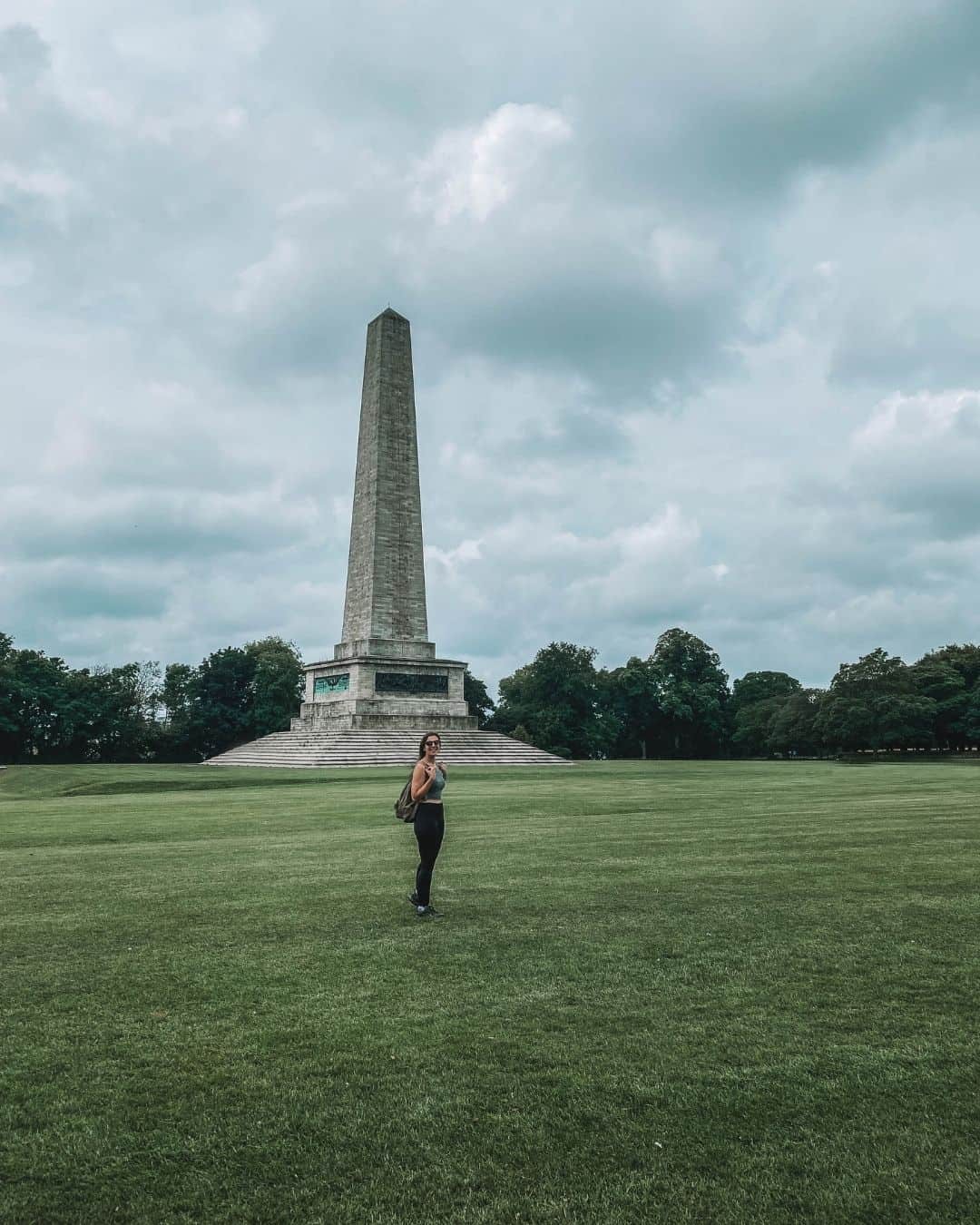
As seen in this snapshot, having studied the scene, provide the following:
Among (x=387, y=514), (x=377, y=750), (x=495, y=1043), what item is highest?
(x=387, y=514)

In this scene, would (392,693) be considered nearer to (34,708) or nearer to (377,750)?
(377,750)

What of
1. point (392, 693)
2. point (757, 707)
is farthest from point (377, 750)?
point (757, 707)

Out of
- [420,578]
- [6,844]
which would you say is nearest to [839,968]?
[6,844]

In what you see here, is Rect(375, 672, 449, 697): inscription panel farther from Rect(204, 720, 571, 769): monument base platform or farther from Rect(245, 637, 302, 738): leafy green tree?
Rect(245, 637, 302, 738): leafy green tree

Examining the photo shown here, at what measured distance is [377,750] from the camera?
4388cm

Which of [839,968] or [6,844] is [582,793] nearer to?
[6,844]

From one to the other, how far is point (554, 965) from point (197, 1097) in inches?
119

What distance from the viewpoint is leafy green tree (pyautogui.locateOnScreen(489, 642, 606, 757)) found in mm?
75000

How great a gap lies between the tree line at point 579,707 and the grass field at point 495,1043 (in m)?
56.0

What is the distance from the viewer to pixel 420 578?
50.9 m

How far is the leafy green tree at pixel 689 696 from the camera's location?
84188 mm

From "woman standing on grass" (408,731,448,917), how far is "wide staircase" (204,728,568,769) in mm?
33274

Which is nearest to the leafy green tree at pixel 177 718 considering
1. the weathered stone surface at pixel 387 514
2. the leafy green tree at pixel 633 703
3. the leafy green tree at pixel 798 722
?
the weathered stone surface at pixel 387 514

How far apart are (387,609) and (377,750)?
9.19 meters
